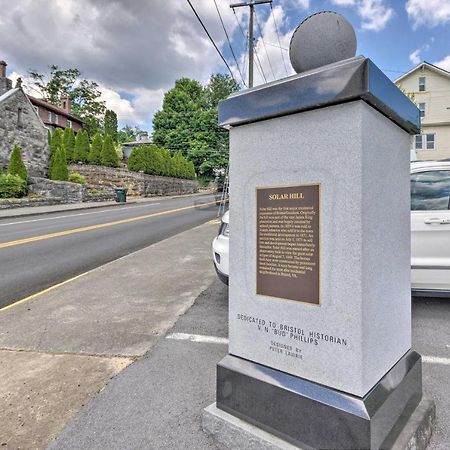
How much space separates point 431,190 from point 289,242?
Answer: 9.76 feet

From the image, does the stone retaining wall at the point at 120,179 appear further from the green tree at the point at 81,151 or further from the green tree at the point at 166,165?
the green tree at the point at 166,165

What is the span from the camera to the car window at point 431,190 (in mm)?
4242

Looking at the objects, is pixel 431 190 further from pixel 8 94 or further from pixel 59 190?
pixel 8 94

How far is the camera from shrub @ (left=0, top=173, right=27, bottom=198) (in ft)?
73.3

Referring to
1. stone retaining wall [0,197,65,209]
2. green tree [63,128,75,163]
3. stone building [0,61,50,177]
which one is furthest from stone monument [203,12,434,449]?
green tree [63,128,75,163]

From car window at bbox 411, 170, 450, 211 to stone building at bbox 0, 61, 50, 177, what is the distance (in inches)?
1158

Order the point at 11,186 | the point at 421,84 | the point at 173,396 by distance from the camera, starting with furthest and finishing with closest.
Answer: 1. the point at 421,84
2. the point at 11,186
3. the point at 173,396

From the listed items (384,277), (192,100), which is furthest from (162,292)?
(192,100)

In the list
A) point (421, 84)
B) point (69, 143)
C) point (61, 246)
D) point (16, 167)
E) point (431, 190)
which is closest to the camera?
point (431, 190)

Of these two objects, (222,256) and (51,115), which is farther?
(51,115)

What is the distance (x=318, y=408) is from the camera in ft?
6.52

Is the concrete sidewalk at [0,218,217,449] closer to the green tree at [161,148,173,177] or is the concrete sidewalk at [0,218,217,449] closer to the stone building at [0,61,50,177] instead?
the stone building at [0,61,50,177]

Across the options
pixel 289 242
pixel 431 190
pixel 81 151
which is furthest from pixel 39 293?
pixel 81 151

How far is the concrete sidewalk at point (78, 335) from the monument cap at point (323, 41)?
2.79 metres
